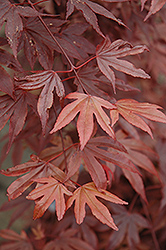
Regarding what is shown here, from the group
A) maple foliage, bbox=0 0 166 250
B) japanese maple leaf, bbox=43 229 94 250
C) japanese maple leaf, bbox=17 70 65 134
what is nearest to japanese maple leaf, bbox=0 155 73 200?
maple foliage, bbox=0 0 166 250

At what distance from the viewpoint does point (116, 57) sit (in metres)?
0.53

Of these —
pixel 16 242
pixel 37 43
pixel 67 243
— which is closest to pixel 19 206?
pixel 16 242

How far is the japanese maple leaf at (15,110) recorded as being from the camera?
0.50 m

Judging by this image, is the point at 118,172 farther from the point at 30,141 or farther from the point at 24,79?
the point at 24,79

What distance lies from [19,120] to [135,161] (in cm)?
38

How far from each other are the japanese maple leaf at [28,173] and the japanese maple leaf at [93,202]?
0.10 feet

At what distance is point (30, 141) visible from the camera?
0.91 meters

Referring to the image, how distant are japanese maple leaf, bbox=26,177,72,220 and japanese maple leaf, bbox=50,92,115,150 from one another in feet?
0.38

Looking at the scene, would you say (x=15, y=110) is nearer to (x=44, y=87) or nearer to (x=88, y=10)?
(x=44, y=87)

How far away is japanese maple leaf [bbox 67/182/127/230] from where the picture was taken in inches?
17.5

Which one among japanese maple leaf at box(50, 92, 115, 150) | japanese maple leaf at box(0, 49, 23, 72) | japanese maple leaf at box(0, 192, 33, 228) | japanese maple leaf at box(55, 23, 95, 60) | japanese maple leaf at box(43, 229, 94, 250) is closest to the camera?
japanese maple leaf at box(50, 92, 115, 150)

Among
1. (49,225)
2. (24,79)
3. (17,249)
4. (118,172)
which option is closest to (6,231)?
(17,249)

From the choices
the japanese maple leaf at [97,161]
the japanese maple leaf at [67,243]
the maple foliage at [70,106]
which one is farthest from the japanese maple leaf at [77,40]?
the japanese maple leaf at [67,243]

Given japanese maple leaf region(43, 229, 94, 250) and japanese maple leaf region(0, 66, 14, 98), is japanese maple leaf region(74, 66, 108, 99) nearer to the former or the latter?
japanese maple leaf region(0, 66, 14, 98)
